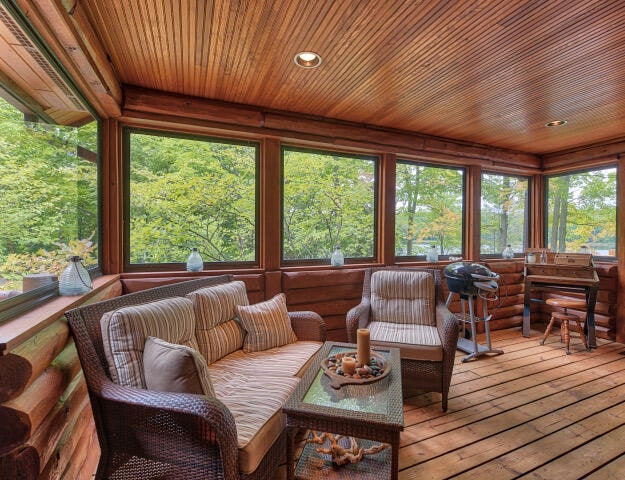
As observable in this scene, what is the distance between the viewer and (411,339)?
2.52m

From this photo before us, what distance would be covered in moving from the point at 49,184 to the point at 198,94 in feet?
4.99

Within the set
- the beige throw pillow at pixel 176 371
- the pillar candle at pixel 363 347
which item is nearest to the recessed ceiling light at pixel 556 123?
the pillar candle at pixel 363 347

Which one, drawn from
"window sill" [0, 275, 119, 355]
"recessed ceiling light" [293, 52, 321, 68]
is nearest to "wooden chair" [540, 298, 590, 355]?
"recessed ceiling light" [293, 52, 321, 68]

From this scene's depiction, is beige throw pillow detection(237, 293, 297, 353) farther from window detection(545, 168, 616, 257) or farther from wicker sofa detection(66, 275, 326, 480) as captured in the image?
window detection(545, 168, 616, 257)

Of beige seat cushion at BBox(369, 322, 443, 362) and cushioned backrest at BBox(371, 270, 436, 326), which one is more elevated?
cushioned backrest at BBox(371, 270, 436, 326)

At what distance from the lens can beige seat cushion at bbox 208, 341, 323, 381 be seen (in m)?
1.90

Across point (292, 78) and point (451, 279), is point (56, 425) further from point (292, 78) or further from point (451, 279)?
point (451, 279)

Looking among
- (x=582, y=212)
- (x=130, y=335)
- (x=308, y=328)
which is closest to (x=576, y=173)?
(x=582, y=212)

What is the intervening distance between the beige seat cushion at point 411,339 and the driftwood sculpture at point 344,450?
75cm

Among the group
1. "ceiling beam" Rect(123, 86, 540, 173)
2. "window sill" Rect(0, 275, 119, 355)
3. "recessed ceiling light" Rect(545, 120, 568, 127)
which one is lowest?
"window sill" Rect(0, 275, 119, 355)

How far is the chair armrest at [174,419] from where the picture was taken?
1.22m

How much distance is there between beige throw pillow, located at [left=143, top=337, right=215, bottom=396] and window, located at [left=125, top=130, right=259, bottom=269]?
1.69 m

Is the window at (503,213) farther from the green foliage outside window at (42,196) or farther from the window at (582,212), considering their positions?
the green foliage outside window at (42,196)

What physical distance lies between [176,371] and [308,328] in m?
1.26
